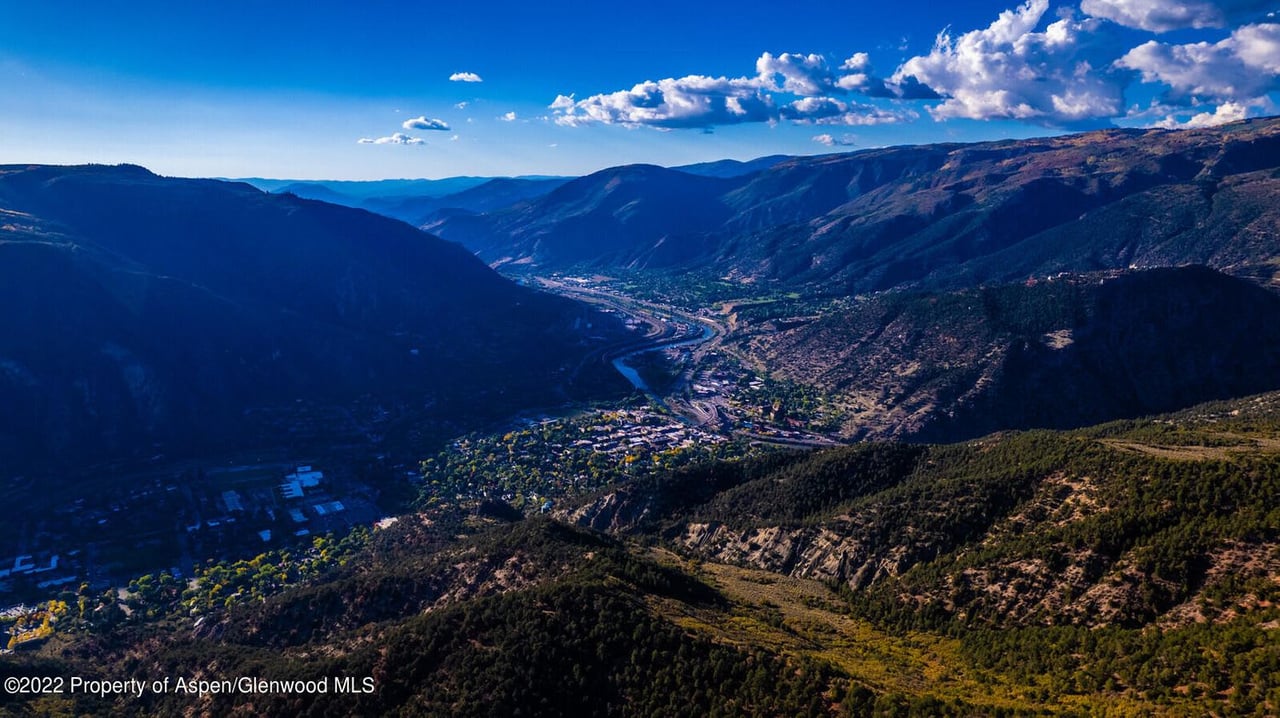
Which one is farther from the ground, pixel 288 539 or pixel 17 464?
pixel 17 464

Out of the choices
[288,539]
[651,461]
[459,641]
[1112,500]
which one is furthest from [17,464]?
[1112,500]

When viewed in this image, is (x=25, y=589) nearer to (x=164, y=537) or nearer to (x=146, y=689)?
(x=164, y=537)

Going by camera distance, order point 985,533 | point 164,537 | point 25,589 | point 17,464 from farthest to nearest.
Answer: point 17,464
point 164,537
point 25,589
point 985,533

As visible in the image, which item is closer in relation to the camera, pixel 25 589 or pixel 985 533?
pixel 985 533

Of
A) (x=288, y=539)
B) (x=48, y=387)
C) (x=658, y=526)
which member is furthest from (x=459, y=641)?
(x=48, y=387)

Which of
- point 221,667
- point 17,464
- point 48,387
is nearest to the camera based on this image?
point 221,667

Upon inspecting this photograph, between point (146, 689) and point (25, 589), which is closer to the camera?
point (146, 689)

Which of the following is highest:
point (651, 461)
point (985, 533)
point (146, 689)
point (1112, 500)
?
point (1112, 500)

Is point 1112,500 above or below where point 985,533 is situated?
above

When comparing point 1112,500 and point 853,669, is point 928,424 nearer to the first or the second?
point 1112,500
